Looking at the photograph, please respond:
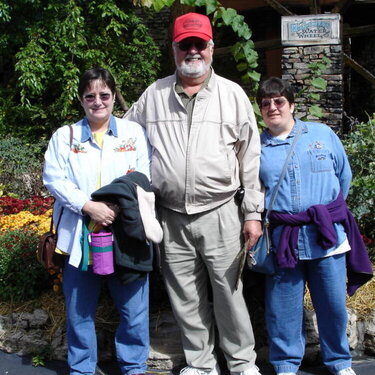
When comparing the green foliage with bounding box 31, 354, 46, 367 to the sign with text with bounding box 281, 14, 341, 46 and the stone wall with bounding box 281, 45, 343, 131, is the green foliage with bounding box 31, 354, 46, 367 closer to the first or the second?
the stone wall with bounding box 281, 45, 343, 131

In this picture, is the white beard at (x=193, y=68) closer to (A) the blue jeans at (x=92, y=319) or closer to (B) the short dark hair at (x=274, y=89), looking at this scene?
(B) the short dark hair at (x=274, y=89)

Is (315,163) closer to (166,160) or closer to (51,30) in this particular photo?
(166,160)

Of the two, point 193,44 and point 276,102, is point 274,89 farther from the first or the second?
point 193,44

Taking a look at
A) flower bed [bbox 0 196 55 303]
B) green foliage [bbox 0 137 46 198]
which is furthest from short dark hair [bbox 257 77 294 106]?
green foliage [bbox 0 137 46 198]

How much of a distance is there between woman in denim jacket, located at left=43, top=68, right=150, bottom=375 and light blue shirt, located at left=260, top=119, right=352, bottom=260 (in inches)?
30.8

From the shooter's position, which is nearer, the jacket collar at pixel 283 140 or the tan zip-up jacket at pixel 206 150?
the tan zip-up jacket at pixel 206 150

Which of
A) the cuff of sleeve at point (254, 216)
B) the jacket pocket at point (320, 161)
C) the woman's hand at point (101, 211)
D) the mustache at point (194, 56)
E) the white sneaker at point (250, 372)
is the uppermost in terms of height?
the mustache at point (194, 56)

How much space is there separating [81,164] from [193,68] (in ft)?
2.90

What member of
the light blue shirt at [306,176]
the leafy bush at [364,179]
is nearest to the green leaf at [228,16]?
the leafy bush at [364,179]

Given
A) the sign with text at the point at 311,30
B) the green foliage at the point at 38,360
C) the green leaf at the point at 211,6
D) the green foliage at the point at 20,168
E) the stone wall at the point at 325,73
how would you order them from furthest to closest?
the stone wall at the point at 325,73, the sign with text at the point at 311,30, the green foliage at the point at 20,168, the green leaf at the point at 211,6, the green foliage at the point at 38,360

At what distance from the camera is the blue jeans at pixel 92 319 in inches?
142

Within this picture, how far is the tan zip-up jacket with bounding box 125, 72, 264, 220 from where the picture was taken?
137 inches

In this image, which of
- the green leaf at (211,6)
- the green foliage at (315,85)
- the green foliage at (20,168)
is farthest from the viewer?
the green foliage at (20,168)

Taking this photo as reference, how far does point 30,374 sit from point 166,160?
1.80 m
